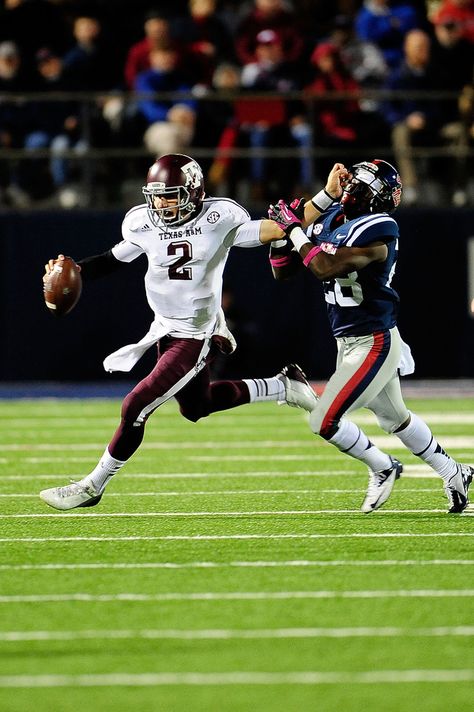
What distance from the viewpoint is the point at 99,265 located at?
6629mm

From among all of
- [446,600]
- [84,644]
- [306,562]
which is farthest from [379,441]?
[84,644]

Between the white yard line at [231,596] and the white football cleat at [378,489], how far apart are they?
5.49 feet

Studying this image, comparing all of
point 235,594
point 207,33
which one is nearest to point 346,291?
point 235,594

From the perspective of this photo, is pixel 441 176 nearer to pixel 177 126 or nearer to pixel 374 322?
pixel 177 126

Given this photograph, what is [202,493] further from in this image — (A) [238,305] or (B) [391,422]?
(A) [238,305]

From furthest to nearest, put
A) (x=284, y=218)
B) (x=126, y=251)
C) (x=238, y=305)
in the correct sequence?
(x=238, y=305) < (x=126, y=251) < (x=284, y=218)

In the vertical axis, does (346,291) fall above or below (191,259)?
below

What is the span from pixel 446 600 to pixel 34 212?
10123 millimetres

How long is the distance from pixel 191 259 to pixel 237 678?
3125mm

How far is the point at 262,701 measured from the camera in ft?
11.3

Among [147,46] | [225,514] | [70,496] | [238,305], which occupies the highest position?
[147,46]

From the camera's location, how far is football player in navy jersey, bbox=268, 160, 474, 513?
612cm

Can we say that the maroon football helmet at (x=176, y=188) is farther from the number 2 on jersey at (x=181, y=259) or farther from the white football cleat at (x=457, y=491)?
the white football cleat at (x=457, y=491)

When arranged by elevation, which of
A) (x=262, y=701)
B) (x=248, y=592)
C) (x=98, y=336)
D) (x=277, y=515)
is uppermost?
(x=262, y=701)
